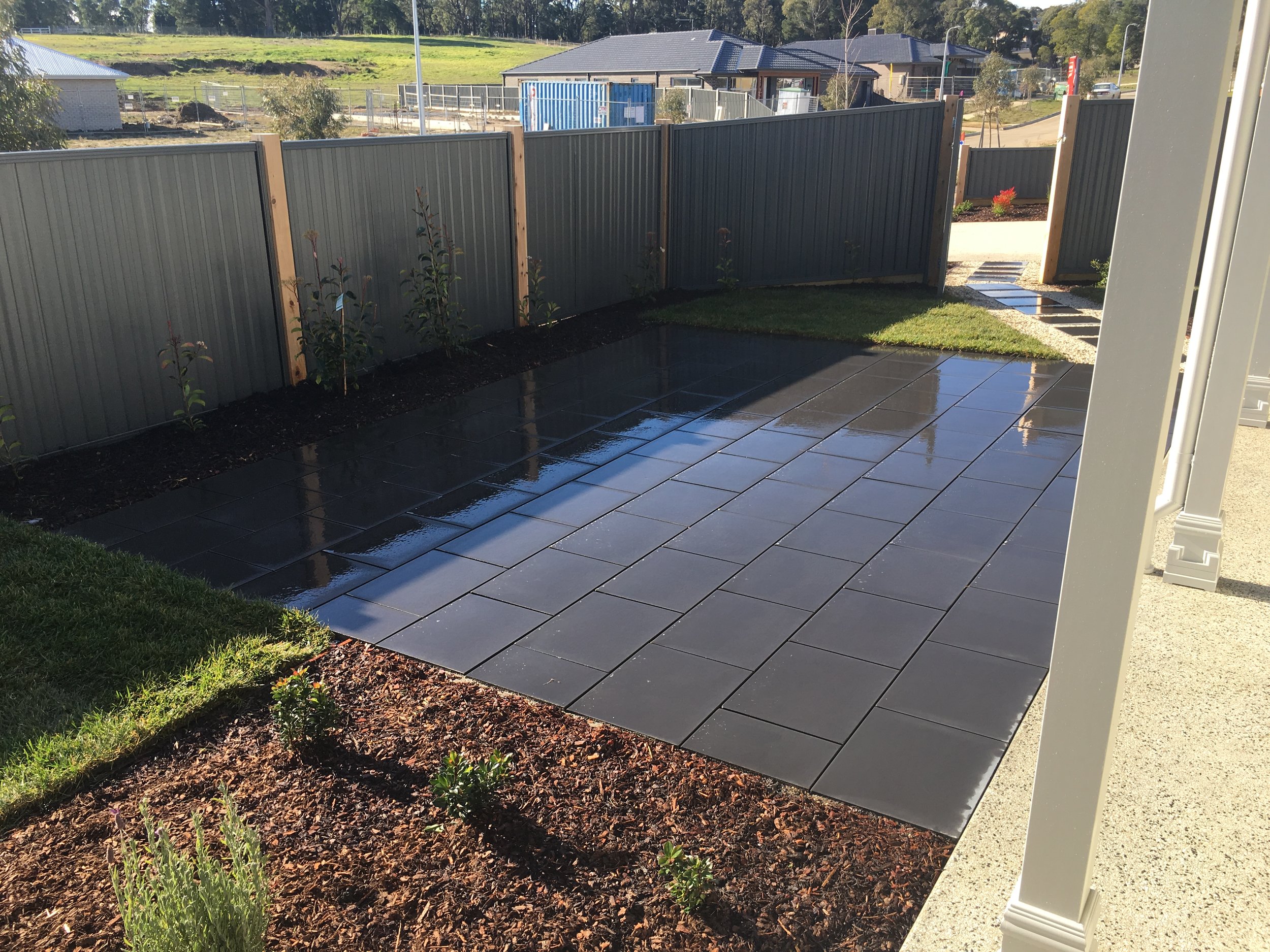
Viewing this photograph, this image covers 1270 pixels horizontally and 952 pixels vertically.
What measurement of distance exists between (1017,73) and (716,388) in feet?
180

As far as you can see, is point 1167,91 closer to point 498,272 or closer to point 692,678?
point 692,678

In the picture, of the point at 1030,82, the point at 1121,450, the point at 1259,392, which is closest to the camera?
the point at 1121,450

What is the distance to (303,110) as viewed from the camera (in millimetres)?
27500

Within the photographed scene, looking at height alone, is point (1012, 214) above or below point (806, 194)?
below

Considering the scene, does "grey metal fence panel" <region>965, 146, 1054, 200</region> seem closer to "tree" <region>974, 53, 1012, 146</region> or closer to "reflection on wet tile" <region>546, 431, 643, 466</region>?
"tree" <region>974, 53, 1012, 146</region>

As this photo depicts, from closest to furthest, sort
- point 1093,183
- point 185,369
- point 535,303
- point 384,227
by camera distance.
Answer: point 185,369 → point 384,227 → point 535,303 → point 1093,183

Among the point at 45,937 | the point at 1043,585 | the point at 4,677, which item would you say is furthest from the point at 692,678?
the point at 4,677

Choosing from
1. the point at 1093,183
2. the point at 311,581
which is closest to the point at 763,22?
the point at 1093,183

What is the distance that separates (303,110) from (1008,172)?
18908 millimetres

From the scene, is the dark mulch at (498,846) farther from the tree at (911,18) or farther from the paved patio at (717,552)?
the tree at (911,18)

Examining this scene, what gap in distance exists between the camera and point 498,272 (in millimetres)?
9367

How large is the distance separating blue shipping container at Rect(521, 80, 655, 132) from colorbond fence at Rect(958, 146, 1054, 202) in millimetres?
8429

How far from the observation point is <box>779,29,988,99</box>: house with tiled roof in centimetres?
5347

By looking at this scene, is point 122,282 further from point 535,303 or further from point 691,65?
point 691,65
